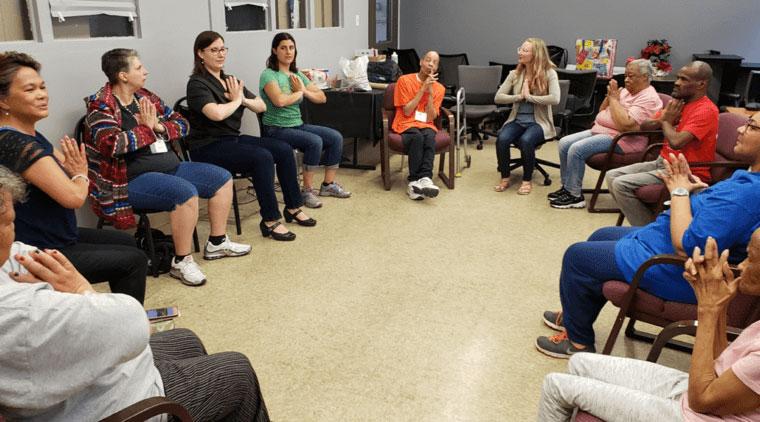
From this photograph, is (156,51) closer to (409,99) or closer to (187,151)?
(187,151)

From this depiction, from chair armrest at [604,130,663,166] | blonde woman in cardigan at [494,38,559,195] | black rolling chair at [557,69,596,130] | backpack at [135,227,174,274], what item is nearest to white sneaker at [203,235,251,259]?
Answer: backpack at [135,227,174,274]

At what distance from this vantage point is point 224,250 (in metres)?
3.54

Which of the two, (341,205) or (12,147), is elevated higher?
(12,147)

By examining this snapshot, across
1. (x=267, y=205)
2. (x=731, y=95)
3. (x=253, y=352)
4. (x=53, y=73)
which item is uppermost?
(x=53, y=73)

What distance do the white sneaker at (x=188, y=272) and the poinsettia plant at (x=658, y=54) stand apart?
6179mm

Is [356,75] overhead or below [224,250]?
overhead

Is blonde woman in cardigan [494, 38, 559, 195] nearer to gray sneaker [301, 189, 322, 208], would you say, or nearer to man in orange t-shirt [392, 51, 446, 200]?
man in orange t-shirt [392, 51, 446, 200]

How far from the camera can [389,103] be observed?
4922 mm

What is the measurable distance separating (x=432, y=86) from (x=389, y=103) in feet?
1.27

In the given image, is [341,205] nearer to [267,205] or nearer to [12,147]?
[267,205]

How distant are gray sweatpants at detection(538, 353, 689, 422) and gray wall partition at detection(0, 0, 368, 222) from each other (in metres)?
2.84

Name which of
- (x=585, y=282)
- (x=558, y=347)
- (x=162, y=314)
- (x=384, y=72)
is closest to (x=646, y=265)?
(x=585, y=282)

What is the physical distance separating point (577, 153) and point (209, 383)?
356cm

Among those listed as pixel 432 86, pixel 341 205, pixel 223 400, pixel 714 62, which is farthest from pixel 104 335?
pixel 714 62
